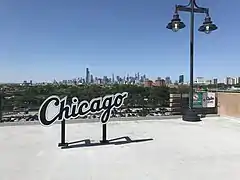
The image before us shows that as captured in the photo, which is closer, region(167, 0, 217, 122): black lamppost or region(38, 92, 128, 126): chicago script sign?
region(38, 92, 128, 126): chicago script sign

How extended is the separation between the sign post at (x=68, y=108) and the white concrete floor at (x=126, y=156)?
61 cm

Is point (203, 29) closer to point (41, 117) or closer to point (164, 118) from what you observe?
point (164, 118)

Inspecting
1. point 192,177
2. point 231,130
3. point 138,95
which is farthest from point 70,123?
point 192,177

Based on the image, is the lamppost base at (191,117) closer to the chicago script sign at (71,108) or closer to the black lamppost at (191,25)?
the black lamppost at (191,25)

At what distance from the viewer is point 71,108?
6426mm

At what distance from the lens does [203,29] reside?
1027 cm

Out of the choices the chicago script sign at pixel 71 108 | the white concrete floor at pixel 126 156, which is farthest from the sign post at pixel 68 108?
the white concrete floor at pixel 126 156

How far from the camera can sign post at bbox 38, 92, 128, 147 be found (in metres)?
6.15

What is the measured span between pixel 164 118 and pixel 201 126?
87.6 inches

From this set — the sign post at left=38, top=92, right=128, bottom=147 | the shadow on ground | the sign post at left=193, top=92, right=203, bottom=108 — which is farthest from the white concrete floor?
the sign post at left=193, top=92, right=203, bottom=108

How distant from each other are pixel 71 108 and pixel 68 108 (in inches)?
2.9

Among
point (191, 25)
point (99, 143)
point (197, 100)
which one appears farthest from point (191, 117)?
point (99, 143)

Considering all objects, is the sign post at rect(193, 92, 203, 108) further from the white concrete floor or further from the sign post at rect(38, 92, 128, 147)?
the sign post at rect(38, 92, 128, 147)

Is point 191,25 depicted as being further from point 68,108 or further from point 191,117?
point 68,108
